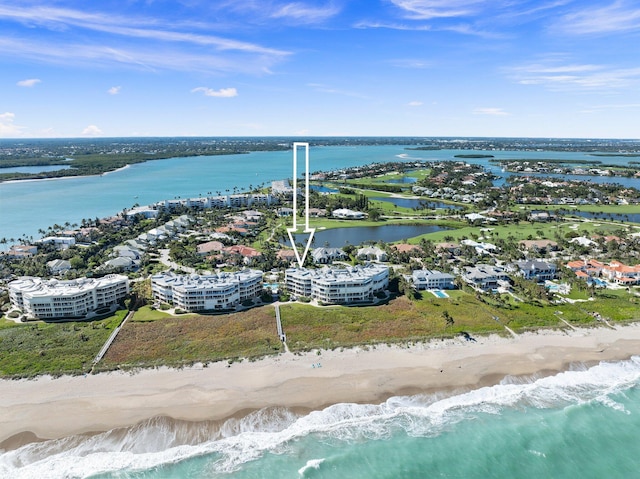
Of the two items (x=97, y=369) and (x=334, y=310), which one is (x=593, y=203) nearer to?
(x=334, y=310)

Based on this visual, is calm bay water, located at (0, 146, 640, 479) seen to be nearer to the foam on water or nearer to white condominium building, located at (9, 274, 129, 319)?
the foam on water

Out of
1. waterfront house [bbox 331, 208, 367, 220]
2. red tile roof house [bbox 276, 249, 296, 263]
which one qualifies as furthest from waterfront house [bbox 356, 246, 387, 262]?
waterfront house [bbox 331, 208, 367, 220]

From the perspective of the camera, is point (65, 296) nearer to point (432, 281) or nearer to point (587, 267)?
point (432, 281)

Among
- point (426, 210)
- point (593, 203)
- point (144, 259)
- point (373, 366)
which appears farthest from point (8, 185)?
point (593, 203)

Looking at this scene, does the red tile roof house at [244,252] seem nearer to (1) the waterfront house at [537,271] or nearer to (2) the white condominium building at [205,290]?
(2) the white condominium building at [205,290]

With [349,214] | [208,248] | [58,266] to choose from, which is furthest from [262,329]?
[349,214]

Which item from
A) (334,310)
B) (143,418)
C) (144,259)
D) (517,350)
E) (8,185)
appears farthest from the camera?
(8,185)

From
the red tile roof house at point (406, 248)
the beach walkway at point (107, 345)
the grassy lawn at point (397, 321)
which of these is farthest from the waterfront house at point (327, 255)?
the beach walkway at point (107, 345)
